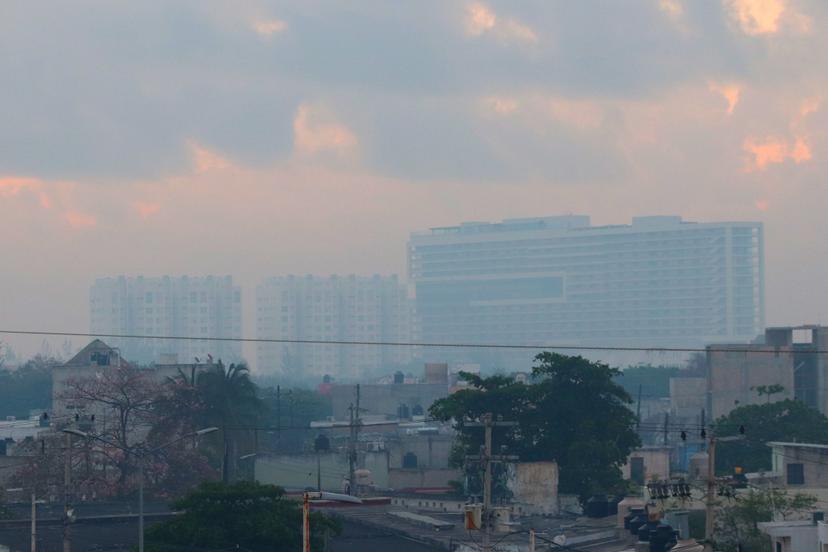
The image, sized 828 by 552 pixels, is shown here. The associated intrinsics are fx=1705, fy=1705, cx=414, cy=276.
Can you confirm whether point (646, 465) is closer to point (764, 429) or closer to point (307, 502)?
point (764, 429)

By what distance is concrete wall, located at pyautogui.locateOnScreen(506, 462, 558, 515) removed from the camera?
69.7 m

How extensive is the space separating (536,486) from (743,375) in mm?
46212

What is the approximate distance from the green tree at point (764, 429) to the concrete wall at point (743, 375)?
71.9ft

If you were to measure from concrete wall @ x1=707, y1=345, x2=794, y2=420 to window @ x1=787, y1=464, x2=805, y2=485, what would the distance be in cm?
4386

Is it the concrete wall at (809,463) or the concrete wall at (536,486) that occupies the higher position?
the concrete wall at (809,463)

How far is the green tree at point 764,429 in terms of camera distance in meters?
80.8

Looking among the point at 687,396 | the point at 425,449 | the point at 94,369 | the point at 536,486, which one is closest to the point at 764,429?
the point at 536,486

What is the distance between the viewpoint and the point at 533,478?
70.1m

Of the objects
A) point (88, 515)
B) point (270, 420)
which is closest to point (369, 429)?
point (270, 420)

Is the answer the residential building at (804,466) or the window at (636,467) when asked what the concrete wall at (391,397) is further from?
the residential building at (804,466)

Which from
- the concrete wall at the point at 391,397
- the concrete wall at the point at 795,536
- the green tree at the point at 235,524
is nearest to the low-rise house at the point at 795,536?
the concrete wall at the point at 795,536

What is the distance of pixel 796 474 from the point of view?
64.8 meters

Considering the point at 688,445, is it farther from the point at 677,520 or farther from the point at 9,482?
the point at 677,520

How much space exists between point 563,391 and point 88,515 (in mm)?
22663
